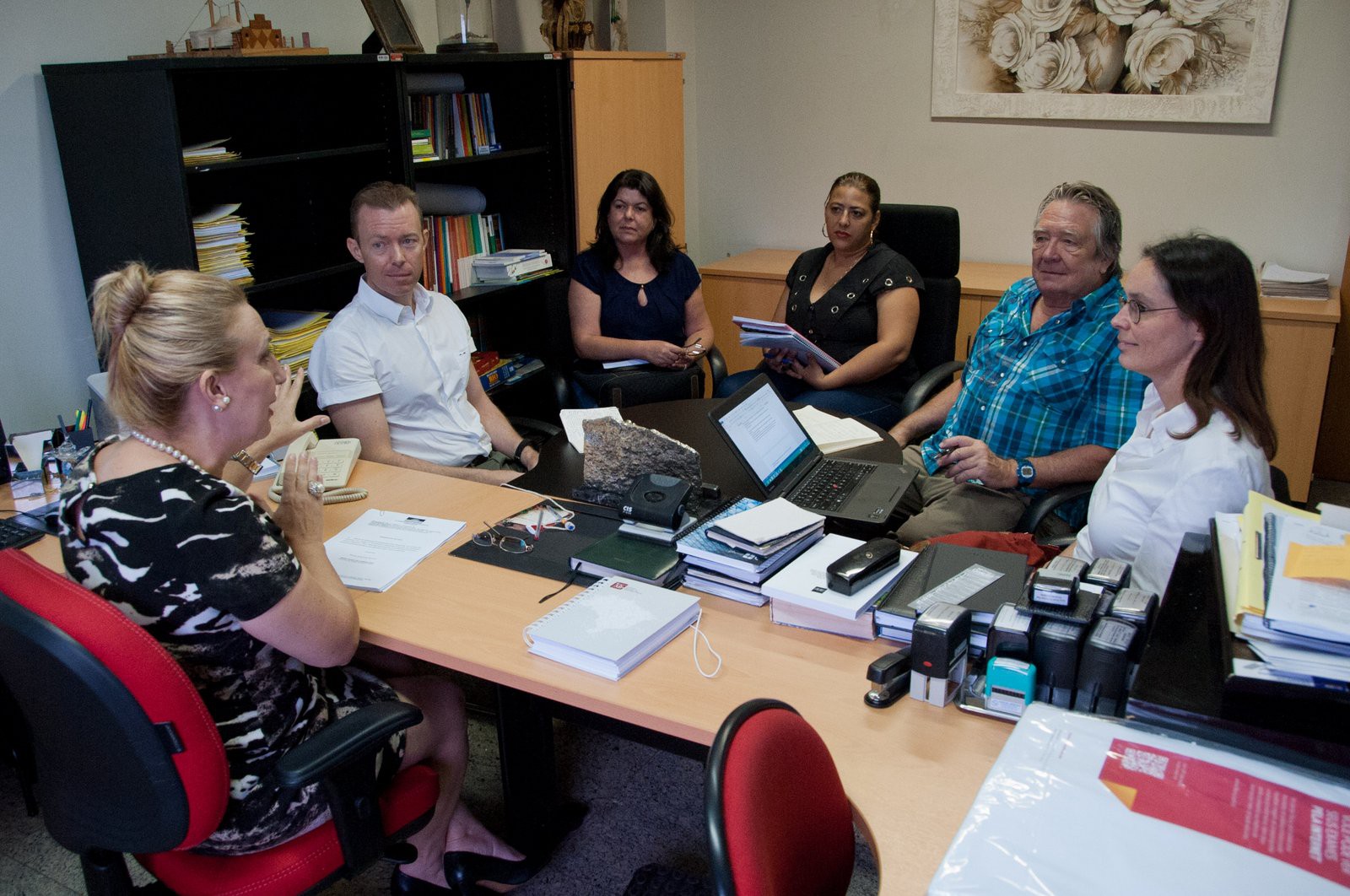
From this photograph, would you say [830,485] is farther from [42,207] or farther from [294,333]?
[42,207]

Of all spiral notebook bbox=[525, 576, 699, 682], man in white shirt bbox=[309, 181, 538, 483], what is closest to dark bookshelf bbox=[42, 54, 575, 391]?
man in white shirt bbox=[309, 181, 538, 483]

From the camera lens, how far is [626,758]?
8.47ft

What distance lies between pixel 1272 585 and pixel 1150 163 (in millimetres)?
3545

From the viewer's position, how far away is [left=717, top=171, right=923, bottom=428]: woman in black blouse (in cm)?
356

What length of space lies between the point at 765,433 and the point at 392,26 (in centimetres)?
202

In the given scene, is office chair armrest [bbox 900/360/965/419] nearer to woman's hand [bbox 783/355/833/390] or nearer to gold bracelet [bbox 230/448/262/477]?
woman's hand [bbox 783/355/833/390]

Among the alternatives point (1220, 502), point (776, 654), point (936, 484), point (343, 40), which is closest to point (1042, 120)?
point (936, 484)

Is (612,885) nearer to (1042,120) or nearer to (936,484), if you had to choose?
(936,484)

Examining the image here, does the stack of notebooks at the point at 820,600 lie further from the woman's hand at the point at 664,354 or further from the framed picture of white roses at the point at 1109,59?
the framed picture of white roses at the point at 1109,59

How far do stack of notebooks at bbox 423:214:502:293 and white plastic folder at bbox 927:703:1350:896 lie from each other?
3.05 metres

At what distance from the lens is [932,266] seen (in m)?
3.72

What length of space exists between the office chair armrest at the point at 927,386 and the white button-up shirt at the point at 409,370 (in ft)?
4.37

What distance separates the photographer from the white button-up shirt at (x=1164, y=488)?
180 centimetres

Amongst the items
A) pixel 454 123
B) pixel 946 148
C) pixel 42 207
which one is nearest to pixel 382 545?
pixel 42 207
